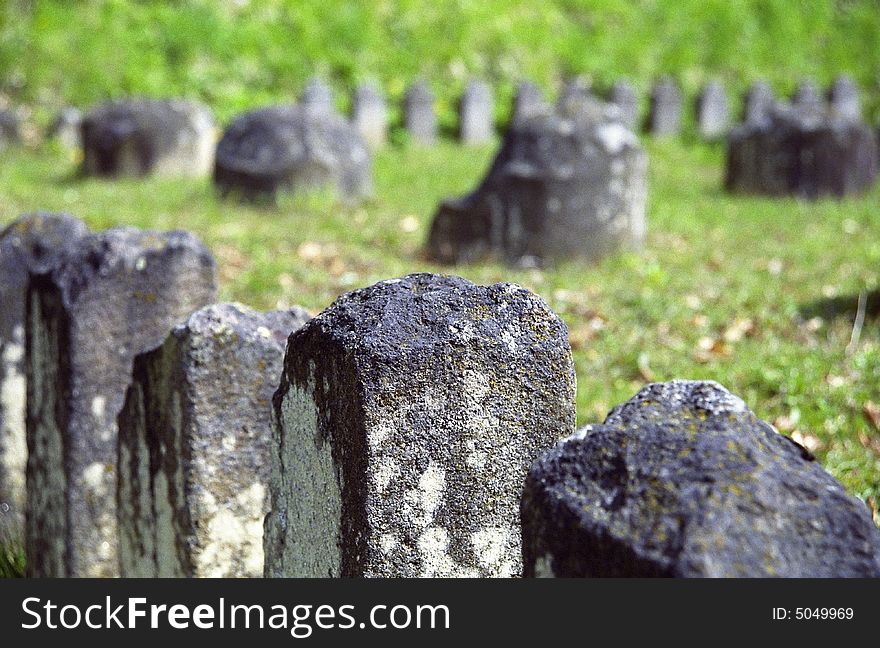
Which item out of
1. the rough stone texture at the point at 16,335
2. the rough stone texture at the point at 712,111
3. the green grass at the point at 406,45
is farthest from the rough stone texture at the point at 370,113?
the rough stone texture at the point at 16,335

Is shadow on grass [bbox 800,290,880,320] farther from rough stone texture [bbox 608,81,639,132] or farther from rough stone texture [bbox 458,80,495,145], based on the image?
rough stone texture [bbox 608,81,639,132]

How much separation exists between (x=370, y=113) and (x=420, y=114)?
640mm

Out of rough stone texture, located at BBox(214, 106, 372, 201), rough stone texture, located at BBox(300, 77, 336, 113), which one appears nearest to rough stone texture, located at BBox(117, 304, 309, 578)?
rough stone texture, located at BBox(214, 106, 372, 201)

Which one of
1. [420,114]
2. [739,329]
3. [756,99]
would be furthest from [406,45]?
[739,329]

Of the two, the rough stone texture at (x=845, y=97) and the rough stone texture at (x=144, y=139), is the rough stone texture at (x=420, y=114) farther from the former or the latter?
the rough stone texture at (x=845, y=97)

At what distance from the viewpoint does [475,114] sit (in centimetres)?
1290

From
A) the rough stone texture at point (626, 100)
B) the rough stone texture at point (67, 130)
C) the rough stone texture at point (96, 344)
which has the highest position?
the rough stone texture at point (626, 100)

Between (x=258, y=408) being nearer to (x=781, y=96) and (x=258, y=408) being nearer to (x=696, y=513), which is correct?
(x=696, y=513)

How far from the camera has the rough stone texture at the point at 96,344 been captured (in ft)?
8.65

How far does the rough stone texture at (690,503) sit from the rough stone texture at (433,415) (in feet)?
0.85

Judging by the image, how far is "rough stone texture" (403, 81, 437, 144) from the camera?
1250cm

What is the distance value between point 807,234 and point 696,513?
20.2ft

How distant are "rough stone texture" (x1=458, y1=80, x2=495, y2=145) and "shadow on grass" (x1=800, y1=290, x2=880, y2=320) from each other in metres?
8.29

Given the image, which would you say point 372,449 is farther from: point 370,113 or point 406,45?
point 406,45
